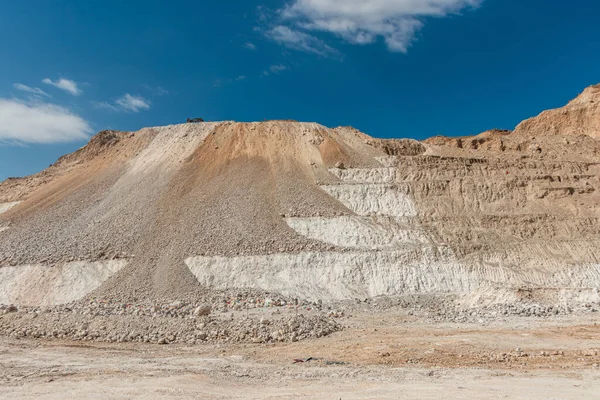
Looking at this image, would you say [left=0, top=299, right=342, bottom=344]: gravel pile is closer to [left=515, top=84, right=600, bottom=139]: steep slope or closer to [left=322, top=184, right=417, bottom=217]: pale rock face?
[left=322, top=184, right=417, bottom=217]: pale rock face

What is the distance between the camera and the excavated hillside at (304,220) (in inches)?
936

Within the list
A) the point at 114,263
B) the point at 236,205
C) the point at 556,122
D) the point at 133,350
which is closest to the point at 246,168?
the point at 236,205

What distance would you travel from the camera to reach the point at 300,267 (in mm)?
24766

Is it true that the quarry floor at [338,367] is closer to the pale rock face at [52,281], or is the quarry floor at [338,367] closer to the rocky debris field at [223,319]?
the rocky debris field at [223,319]

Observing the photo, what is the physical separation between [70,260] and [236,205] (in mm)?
10705

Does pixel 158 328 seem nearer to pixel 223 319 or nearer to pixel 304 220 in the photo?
pixel 223 319

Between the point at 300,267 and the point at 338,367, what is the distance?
1477cm

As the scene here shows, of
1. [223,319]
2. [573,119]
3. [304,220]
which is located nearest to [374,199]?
[304,220]

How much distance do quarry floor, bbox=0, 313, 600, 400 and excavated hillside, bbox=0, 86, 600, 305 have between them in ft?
28.0

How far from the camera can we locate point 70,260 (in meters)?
24.6

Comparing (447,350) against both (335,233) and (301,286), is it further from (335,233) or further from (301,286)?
(335,233)

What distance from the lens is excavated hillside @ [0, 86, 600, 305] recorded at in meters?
23.8

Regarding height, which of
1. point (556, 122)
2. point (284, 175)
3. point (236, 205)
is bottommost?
point (236, 205)

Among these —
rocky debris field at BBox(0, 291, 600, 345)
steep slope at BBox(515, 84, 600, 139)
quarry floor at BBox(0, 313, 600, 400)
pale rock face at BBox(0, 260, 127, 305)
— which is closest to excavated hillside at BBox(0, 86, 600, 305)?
pale rock face at BBox(0, 260, 127, 305)
